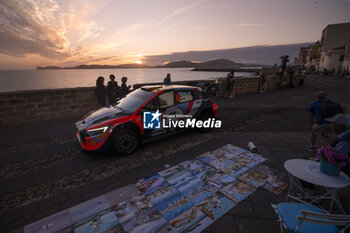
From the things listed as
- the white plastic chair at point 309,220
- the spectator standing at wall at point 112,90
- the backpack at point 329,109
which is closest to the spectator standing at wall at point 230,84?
the spectator standing at wall at point 112,90

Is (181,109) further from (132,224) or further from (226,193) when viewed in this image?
(132,224)

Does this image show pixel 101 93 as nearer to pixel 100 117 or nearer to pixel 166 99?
pixel 100 117

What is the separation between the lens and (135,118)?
4.85m

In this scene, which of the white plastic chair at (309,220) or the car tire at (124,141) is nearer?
the white plastic chair at (309,220)

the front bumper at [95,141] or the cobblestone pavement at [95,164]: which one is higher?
the front bumper at [95,141]

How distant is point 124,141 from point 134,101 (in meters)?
1.29

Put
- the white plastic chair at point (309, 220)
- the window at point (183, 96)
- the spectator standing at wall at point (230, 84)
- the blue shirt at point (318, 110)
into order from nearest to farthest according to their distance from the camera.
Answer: the white plastic chair at point (309, 220)
the blue shirt at point (318, 110)
the window at point (183, 96)
the spectator standing at wall at point (230, 84)

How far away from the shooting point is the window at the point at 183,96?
5.74 meters

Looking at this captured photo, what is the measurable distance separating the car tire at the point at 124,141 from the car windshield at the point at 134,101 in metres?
0.65

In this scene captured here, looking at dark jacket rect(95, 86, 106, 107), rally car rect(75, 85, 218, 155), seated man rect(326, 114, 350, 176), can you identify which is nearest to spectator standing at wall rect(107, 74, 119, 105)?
dark jacket rect(95, 86, 106, 107)

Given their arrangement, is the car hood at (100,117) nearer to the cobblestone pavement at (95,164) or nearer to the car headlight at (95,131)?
the car headlight at (95,131)

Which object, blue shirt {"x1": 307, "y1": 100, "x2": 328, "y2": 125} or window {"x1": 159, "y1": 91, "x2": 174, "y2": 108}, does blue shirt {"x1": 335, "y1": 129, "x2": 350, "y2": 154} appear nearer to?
blue shirt {"x1": 307, "y1": 100, "x2": 328, "y2": 125}

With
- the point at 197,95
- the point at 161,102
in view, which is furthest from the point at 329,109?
the point at 161,102

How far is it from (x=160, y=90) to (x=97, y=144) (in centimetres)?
240
